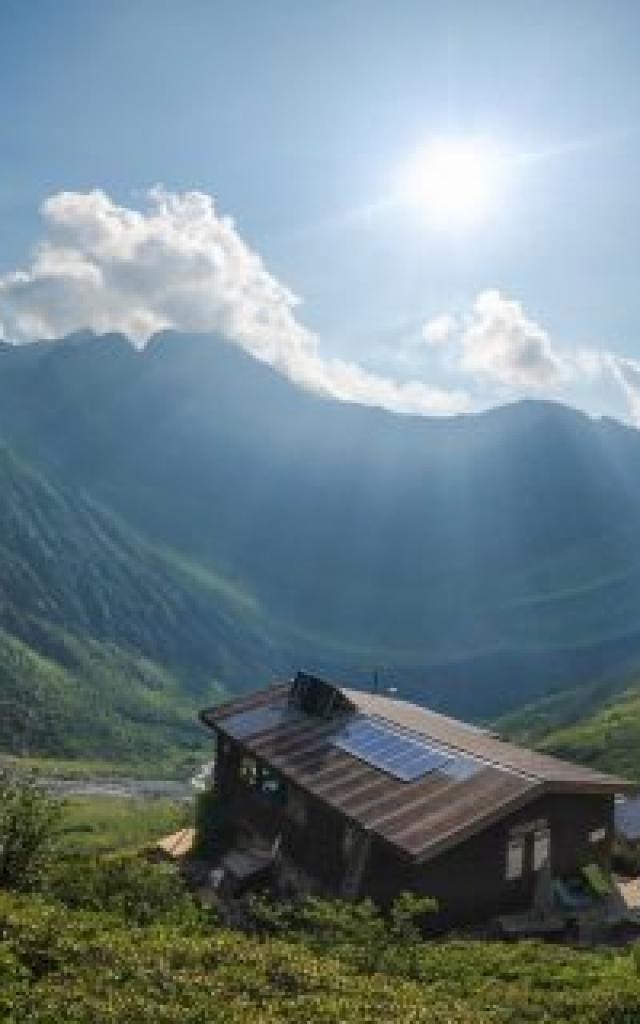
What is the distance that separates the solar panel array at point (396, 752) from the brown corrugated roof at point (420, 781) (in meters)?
0.37

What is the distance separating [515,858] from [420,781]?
17.2 ft

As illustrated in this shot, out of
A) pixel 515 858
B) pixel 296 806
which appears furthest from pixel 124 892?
pixel 296 806

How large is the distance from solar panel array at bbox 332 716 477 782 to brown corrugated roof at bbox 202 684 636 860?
369 millimetres

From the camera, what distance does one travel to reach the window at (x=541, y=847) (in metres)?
→ 49.8

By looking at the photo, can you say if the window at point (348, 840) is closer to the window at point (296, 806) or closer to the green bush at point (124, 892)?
the window at point (296, 806)

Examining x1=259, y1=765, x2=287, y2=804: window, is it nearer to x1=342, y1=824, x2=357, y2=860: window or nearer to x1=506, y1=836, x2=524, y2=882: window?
x1=342, y1=824, x2=357, y2=860: window

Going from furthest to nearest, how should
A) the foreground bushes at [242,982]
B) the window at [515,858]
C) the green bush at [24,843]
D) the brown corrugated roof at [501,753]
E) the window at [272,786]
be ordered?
1. the window at [272,786]
2. the brown corrugated roof at [501,753]
3. the window at [515,858]
4. the green bush at [24,843]
5. the foreground bushes at [242,982]

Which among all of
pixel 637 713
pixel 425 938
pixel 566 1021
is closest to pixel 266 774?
pixel 425 938

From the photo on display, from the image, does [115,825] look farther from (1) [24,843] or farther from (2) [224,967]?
(2) [224,967]

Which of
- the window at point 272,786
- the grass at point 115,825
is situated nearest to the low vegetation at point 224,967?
the window at point 272,786

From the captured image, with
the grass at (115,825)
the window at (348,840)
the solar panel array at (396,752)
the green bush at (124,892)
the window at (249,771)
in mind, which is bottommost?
the grass at (115,825)

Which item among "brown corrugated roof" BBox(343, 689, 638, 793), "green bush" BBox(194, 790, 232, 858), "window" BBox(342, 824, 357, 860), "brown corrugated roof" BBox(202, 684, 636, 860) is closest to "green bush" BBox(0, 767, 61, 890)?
"brown corrugated roof" BBox(202, 684, 636, 860)

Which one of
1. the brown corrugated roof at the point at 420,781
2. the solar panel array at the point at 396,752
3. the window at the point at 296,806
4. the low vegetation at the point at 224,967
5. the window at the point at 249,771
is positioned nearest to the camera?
the low vegetation at the point at 224,967

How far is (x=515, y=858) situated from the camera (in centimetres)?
4872
